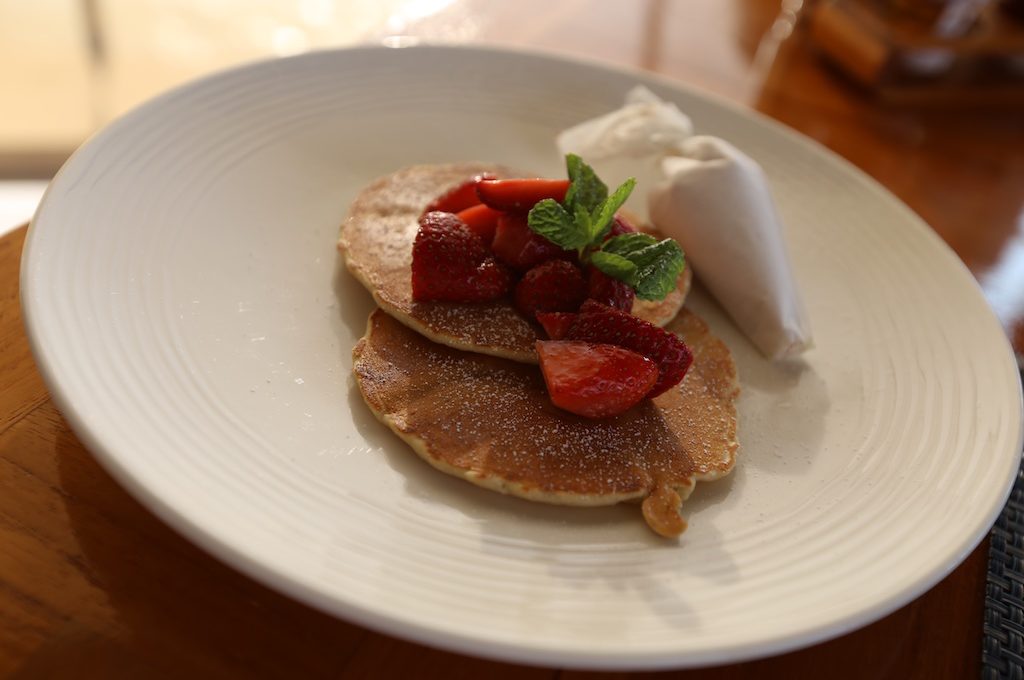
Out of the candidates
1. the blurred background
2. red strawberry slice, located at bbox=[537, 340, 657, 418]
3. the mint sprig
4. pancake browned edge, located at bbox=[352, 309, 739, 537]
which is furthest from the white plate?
the blurred background

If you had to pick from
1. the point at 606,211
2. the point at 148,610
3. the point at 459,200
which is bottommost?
the point at 148,610

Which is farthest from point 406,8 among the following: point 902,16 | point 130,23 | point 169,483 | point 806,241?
point 169,483

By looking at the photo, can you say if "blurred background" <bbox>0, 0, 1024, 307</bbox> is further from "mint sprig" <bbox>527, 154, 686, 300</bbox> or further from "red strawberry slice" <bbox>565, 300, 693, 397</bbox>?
"red strawberry slice" <bbox>565, 300, 693, 397</bbox>

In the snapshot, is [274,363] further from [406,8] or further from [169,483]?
[406,8]

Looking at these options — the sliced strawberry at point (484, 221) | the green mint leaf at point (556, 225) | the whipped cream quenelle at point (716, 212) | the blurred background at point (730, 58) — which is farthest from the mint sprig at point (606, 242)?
the blurred background at point (730, 58)

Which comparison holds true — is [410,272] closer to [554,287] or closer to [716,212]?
[554,287]

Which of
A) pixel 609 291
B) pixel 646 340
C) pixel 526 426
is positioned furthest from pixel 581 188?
pixel 526 426
